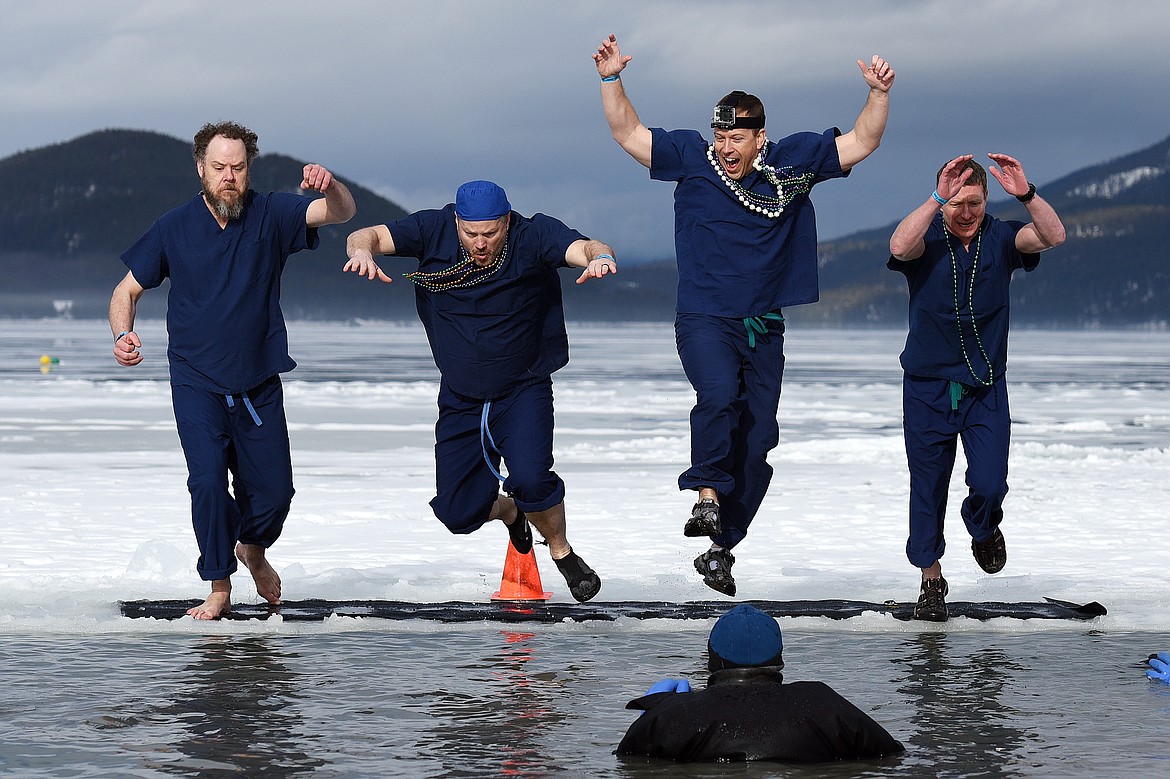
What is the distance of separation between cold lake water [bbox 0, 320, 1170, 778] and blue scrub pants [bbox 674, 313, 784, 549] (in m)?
0.64

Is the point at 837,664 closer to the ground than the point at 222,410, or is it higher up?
closer to the ground

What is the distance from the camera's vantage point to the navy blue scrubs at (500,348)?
285 inches

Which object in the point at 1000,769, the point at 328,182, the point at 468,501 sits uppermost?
the point at 328,182

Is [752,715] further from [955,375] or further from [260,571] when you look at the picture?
[260,571]

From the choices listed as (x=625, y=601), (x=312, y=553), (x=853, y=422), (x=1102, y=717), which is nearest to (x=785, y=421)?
(x=853, y=422)

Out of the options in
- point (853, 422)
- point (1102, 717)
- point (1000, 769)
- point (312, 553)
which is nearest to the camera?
point (1000, 769)

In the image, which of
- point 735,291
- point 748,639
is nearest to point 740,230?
point 735,291

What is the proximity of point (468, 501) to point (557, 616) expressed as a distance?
70cm

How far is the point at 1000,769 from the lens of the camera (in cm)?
462

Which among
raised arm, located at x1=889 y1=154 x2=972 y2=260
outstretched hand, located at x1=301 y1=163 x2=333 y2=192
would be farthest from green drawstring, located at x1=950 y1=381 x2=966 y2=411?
outstretched hand, located at x1=301 y1=163 x2=333 y2=192

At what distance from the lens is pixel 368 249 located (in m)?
6.92

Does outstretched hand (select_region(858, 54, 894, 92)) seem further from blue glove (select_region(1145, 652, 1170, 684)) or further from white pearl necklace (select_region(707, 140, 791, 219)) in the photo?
blue glove (select_region(1145, 652, 1170, 684))

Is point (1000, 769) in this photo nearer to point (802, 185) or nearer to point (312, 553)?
point (802, 185)

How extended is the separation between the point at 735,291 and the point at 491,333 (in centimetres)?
112
